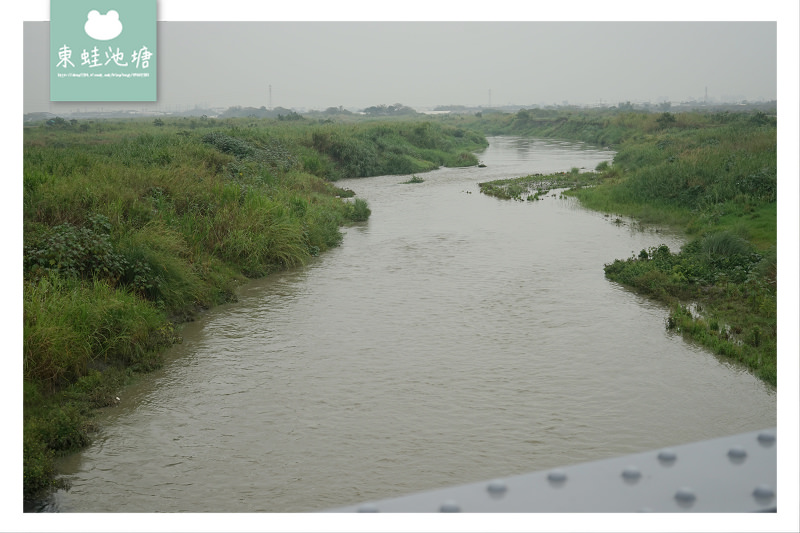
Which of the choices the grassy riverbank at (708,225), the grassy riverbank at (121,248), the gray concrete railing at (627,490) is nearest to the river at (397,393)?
the grassy riverbank at (121,248)

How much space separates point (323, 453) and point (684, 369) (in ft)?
14.1

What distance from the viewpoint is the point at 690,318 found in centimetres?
930

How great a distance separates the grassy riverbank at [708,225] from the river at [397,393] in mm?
497

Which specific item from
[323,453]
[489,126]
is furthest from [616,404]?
[489,126]

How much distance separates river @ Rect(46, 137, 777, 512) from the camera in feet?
18.1

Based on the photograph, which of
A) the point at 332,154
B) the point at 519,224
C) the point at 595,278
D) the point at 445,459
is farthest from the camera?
the point at 332,154

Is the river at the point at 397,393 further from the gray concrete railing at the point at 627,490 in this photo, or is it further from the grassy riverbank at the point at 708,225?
the gray concrete railing at the point at 627,490

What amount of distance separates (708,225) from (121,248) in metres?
11.8

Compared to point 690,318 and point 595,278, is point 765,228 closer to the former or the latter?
point 595,278

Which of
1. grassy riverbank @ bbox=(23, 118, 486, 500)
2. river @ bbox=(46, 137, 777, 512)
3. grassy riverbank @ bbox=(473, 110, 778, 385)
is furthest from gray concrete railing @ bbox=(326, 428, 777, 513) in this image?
grassy riverbank @ bbox=(473, 110, 778, 385)

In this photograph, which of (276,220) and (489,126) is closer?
(276,220)

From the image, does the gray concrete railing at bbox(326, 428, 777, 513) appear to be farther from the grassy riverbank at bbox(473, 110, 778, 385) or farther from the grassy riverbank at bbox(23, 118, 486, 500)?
the grassy riverbank at bbox(473, 110, 778, 385)

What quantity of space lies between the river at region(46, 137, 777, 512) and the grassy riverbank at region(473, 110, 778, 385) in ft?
1.63

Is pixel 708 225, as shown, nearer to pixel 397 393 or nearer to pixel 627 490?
pixel 397 393
